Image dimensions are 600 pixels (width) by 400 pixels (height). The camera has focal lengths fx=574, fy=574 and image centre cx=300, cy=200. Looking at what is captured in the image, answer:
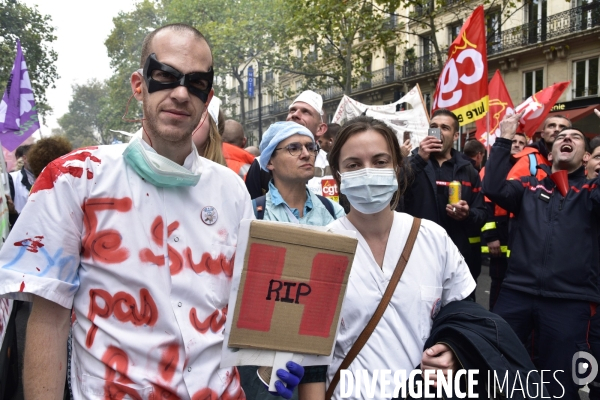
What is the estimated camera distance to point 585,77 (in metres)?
23.2

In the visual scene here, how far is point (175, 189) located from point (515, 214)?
323 centimetres

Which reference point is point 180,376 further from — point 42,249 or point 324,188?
point 324,188

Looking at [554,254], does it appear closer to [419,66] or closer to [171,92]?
[171,92]

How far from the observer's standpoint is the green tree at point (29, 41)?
22.8 m

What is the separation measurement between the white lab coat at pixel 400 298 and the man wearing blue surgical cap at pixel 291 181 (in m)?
1.29

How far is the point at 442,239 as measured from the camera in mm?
2406

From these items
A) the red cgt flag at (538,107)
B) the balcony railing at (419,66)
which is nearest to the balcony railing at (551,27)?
the balcony railing at (419,66)

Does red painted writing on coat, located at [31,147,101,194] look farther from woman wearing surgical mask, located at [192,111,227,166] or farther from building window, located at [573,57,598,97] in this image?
building window, located at [573,57,598,97]

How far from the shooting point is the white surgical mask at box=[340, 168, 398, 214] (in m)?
2.47

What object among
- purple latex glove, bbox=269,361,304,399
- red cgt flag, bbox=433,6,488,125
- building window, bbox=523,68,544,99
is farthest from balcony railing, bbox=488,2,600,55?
purple latex glove, bbox=269,361,304,399

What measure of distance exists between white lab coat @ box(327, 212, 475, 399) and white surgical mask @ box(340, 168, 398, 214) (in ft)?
0.54

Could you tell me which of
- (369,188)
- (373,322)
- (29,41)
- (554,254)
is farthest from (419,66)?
(373,322)

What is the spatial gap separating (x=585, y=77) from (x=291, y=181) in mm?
23161

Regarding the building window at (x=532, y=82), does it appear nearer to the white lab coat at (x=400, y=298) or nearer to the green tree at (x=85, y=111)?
the white lab coat at (x=400, y=298)
